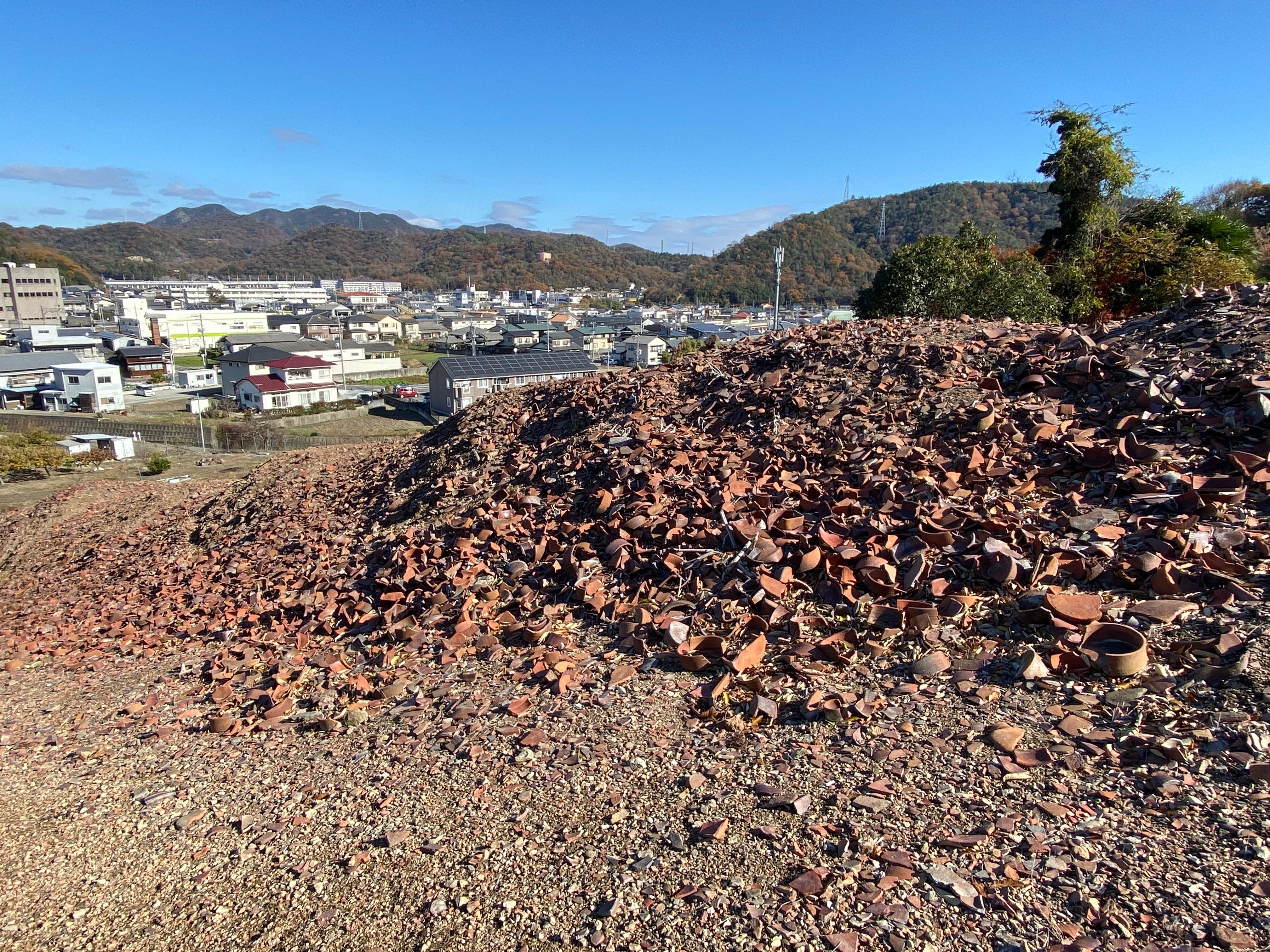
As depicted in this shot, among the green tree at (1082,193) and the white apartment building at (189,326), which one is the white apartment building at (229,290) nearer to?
the white apartment building at (189,326)

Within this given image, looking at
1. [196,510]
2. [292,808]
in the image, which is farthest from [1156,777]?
[196,510]

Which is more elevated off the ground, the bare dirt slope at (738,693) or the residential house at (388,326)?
the residential house at (388,326)

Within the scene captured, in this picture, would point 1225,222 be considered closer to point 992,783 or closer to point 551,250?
point 992,783

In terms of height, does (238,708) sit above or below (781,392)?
below

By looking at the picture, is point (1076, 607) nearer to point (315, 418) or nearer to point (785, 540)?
point (785, 540)

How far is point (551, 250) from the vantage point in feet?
405

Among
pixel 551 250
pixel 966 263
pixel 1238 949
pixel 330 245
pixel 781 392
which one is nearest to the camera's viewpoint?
pixel 1238 949

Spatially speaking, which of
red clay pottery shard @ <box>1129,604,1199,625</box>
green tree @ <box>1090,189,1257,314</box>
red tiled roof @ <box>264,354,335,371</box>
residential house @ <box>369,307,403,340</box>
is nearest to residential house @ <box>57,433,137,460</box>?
red tiled roof @ <box>264,354,335,371</box>

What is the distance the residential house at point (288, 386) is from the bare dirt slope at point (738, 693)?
83.3 ft

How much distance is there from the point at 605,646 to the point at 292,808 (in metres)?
1.83

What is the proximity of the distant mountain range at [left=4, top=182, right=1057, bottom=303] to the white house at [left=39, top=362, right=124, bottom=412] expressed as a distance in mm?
45746

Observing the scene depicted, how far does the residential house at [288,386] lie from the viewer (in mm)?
30109

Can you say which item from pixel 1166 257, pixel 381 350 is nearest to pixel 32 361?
pixel 381 350

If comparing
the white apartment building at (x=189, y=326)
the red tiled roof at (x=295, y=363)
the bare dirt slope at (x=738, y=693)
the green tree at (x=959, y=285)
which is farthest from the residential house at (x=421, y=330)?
the bare dirt slope at (x=738, y=693)
